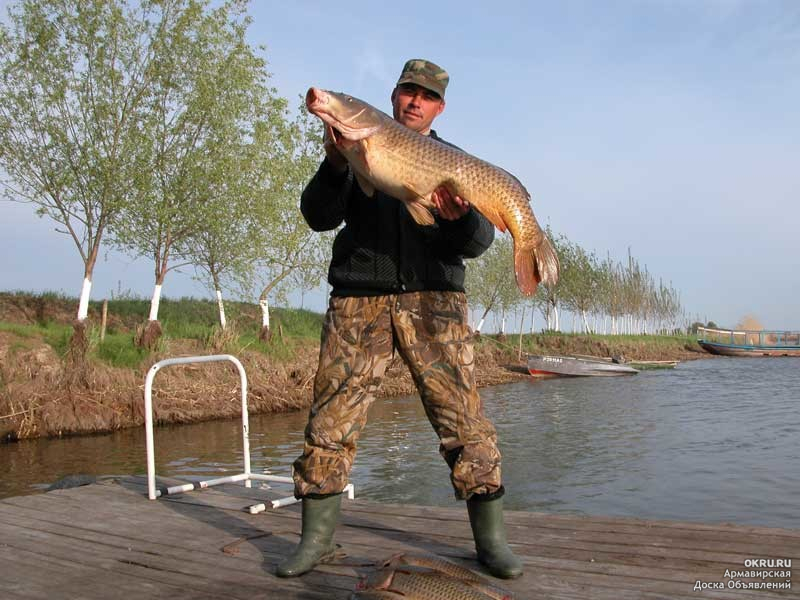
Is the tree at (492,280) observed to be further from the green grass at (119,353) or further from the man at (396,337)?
the man at (396,337)

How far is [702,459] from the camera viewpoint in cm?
1341

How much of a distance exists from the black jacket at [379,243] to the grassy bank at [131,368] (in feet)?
25.4

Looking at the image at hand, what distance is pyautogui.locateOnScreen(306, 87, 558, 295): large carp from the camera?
3156mm

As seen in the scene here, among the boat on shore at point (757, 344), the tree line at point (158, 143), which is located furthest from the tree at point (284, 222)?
the boat on shore at point (757, 344)

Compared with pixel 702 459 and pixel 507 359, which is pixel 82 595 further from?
pixel 507 359

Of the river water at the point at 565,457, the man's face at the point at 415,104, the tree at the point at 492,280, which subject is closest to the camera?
the man's face at the point at 415,104

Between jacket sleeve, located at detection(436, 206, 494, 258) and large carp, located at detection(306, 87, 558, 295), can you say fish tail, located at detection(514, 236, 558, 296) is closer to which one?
large carp, located at detection(306, 87, 558, 295)

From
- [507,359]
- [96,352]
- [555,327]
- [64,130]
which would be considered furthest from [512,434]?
[555,327]

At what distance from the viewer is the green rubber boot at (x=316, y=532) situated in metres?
3.58

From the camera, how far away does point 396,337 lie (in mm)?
3678

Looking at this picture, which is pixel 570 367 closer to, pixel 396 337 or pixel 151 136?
pixel 151 136

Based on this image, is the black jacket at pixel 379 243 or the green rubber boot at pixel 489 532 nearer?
the green rubber boot at pixel 489 532

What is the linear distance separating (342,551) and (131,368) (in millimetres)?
15105

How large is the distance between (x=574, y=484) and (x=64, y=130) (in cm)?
1515
